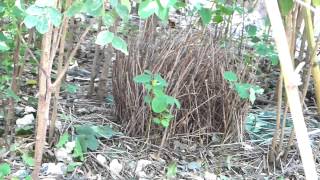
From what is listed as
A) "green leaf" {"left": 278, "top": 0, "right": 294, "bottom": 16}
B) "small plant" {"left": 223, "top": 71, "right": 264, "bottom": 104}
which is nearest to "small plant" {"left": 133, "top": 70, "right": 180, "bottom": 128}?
"small plant" {"left": 223, "top": 71, "right": 264, "bottom": 104}

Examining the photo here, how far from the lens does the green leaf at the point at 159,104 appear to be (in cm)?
189

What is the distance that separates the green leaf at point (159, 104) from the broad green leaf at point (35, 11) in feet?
2.48

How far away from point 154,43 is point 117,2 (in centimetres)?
92

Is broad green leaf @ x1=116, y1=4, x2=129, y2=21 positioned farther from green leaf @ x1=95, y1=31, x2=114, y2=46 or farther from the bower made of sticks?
the bower made of sticks

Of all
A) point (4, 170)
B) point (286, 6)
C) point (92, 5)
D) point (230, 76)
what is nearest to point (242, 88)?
point (230, 76)

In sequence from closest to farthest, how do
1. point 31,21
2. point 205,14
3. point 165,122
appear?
point 31,21, point 205,14, point 165,122

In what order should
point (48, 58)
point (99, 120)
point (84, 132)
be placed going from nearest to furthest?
point (48, 58) < point (84, 132) < point (99, 120)

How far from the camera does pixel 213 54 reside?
7.01 feet

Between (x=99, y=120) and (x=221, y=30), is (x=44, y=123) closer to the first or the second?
(x=99, y=120)

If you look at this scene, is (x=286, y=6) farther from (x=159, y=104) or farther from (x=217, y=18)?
(x=159, y=104)

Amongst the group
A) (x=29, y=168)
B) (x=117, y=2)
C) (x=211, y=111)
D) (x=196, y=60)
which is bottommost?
(x=29, y=168)

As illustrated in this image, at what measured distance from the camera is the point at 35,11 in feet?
3.90

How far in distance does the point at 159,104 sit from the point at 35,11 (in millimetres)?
778

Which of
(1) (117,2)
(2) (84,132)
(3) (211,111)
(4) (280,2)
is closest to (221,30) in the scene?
(3) (211,111)
